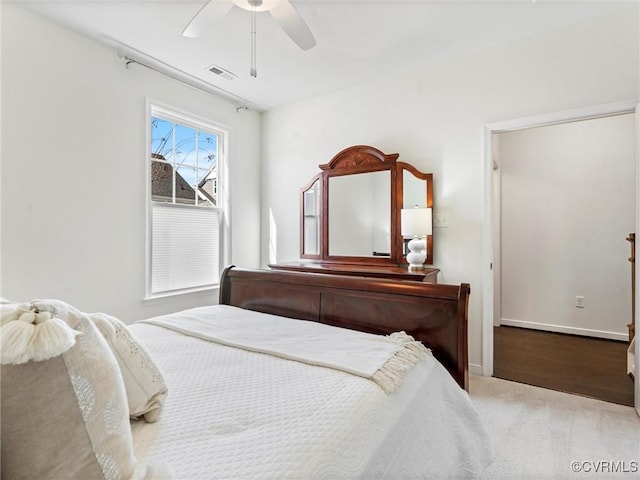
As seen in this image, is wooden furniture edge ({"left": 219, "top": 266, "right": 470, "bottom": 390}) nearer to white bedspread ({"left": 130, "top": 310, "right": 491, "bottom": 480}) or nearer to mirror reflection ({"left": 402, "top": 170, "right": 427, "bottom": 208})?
white bedspread ({"left": 130, "top": 310, "right": 491, "bottom": 480})

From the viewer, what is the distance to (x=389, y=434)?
1.03 metres

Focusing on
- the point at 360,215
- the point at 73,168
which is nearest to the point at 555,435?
the point at 360,215

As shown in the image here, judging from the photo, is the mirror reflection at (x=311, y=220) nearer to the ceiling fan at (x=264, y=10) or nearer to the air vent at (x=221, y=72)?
the air vent at (x=221, y=72)

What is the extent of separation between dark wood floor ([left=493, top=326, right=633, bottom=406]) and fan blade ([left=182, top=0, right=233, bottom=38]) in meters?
3.33

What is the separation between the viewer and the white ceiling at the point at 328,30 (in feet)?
7.49

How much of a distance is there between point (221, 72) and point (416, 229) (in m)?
2.37

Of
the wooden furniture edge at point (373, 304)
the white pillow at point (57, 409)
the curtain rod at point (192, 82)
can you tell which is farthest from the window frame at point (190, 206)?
the white pillow at point (57, 409)

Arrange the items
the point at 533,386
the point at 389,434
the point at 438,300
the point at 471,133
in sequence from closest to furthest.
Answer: the point at 389,434
the point at 438,300
the point at 533,386
the point at 471,133

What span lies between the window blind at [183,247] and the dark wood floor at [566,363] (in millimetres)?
3022

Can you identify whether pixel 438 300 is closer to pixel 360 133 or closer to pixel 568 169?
pixel 360 133

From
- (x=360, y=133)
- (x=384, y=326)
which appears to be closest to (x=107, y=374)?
(x=384, y=326)

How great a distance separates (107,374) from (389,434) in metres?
0.81

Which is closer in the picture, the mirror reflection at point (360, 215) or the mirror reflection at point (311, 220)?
the mirror reflection at point (360, 215)
